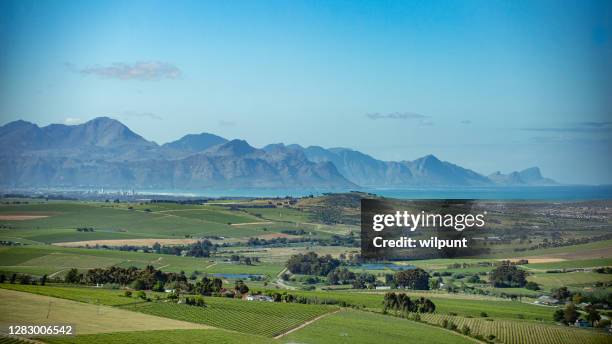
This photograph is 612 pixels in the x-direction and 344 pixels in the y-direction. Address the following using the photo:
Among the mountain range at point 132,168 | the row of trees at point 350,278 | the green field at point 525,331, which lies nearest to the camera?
the green field at point 525,331

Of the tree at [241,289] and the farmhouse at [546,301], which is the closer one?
the farmhouse at [546,301]

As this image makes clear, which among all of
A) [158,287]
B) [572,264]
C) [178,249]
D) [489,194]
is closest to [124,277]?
[158,287]

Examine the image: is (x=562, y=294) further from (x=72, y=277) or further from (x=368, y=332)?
(x=72, y=277)

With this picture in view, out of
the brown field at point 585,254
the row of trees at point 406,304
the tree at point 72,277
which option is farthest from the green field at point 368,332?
the brown field at point 585,254

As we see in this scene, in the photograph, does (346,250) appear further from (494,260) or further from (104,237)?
(104,237)

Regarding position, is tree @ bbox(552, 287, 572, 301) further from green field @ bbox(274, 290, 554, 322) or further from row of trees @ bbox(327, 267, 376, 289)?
row of trees @ bbox(327, 267, 376, 289)

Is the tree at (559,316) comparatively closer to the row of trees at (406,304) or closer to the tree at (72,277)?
the row of trees at (406,304)

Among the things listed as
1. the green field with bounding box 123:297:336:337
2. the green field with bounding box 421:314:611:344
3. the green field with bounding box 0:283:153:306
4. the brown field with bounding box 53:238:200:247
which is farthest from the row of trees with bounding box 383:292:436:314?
the brown field with bounding box 53:238:200:247
